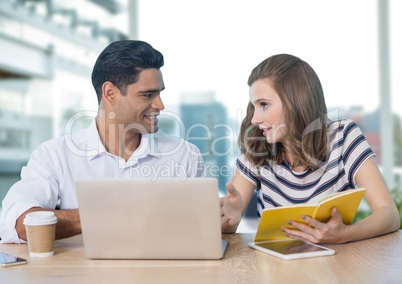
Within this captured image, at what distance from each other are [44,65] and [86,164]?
2.97 meters

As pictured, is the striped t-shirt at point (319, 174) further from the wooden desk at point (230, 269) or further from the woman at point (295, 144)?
the wooden desk at point (230, 269)

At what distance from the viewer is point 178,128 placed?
480 cm

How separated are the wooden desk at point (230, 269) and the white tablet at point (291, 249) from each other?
22 mm

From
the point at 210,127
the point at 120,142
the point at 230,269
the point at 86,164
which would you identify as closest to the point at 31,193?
the point at 86,164

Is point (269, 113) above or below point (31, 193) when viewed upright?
above

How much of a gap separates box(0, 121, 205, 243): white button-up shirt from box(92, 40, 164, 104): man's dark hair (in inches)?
9.5

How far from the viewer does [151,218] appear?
52.6 inches

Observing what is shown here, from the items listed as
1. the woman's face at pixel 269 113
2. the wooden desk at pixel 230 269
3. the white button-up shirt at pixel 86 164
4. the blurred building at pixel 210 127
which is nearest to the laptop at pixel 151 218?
the wooden desk at pixel 230 269

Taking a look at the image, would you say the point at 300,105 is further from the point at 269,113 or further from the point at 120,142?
the point at 120,142

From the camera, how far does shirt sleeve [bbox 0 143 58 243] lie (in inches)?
66.2

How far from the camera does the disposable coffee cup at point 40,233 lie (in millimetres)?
1437

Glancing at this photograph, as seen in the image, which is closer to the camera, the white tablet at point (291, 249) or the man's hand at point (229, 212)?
the white tablet at point (291, 249)

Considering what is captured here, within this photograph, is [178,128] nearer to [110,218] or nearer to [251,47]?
[251,47]

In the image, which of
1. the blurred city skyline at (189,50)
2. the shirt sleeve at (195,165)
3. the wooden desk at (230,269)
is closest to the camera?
the wooden desk at (230,269)
